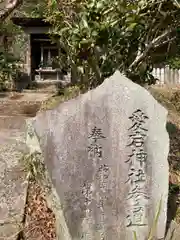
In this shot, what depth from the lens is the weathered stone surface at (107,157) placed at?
303cm

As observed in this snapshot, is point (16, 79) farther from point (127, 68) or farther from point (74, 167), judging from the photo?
point (74, 167)

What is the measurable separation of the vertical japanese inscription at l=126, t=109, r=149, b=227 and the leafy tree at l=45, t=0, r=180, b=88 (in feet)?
4.29

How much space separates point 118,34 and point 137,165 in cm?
180

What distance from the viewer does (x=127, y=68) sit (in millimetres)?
4965

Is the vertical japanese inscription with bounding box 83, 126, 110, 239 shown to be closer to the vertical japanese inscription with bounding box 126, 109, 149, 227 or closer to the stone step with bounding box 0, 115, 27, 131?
the vertical japanese inscription with bounding box 126, 109, 149, 227

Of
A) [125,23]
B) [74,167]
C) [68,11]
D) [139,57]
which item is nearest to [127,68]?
[139,57]

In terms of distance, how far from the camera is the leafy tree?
13.3ft

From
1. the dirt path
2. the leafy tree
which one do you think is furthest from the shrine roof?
the leafy tree

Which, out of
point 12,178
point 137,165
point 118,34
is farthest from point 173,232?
point 118,34

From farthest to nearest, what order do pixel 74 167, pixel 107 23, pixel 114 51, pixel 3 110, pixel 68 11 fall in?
1. pixel 3 110
2. pixel 68 11
3. pixel 114 51
4. pixel 107 23
5. pixel 74 167

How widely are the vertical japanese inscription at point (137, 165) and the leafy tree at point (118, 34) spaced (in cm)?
131

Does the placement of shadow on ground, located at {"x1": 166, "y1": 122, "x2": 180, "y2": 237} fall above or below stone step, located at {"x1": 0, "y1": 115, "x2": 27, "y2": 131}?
below

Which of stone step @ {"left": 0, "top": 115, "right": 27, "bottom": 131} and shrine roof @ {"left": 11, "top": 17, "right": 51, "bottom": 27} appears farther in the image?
shrine roof @ {"left": 11, "top": 17, "right": 51, "bottom": 27}

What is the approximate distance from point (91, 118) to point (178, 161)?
85.3 inches
